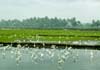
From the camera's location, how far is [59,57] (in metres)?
40.4

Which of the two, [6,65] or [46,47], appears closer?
[6,65]

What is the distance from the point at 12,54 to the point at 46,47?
31.5 feet

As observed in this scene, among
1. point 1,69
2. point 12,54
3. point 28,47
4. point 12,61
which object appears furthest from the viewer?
point 28,47

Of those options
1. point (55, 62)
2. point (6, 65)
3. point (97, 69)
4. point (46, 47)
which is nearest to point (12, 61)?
point (6, 65)

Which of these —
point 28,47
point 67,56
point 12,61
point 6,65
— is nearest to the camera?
point 6,65

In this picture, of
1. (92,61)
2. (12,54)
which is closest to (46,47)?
(12,54)

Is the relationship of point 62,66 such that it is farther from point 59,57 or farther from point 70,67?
point 59,57

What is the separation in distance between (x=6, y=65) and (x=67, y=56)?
367 inches

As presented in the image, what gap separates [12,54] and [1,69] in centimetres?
1098

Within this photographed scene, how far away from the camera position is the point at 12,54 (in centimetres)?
4403

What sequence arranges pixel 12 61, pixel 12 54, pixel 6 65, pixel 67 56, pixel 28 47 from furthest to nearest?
1. pixel 28 47
2. pixel 12 54
3. pixel 67 56
4. pixel 12 61
5. pixel 6 65

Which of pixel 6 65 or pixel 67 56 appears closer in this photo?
pixel 6 65

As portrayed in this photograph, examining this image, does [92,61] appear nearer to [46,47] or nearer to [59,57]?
[59,57]

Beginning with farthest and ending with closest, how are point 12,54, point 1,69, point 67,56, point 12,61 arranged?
point 12,54 < point 67,56 < point 12,61 < point 1,69
